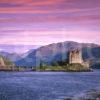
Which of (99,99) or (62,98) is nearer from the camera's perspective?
(99,99)

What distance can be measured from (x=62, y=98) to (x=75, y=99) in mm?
3557

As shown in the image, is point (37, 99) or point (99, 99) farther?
point (37, 99)

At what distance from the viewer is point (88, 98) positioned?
63188 mm

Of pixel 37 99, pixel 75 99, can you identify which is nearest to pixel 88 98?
pixel 75 99

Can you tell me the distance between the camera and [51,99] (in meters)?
64.7

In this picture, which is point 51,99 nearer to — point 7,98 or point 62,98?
point 62,98

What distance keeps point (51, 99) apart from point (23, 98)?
4.81 metres

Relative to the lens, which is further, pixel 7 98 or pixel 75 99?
pixel 7 98

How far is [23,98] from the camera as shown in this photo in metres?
67.1

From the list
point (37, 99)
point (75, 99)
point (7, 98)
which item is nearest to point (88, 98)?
point (75, 99)

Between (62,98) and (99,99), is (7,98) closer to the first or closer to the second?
(62,98)

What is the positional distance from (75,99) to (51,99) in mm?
3735

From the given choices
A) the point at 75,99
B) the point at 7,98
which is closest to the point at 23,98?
the point at 7,98

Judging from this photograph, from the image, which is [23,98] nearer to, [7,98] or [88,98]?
[7,98]
